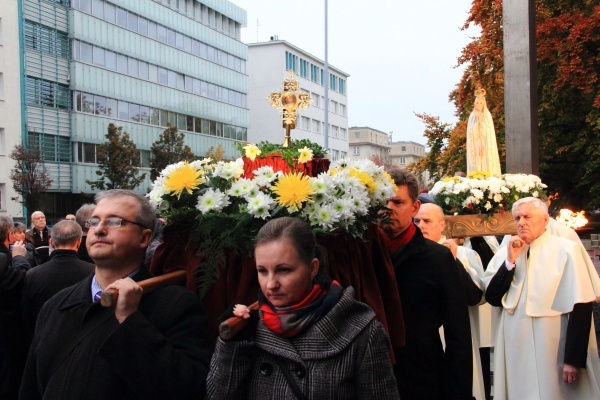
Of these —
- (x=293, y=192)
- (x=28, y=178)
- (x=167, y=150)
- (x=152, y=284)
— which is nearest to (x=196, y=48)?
(x=167, y=150)

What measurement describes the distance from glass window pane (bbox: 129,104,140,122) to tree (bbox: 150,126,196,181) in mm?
5810

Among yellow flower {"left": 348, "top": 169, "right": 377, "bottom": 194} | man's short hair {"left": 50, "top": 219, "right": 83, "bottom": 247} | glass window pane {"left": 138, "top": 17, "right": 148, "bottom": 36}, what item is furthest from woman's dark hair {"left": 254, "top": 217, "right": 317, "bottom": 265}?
glass window pane {"left": 138, "top": 17, "right": 148, "bottom": 36}

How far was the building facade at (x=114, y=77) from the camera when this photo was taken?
42.8 m

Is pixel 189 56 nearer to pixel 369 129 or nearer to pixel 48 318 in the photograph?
pixel 48 318

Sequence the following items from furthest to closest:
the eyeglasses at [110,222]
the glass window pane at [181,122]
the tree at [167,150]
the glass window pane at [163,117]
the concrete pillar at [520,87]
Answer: the glass window pane at [181,122] → the glass window pane at [163,117] → the tree at [167,150] → the concrete pillar at [520,87] → the eyeglasses at [110,222]

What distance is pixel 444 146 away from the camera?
26.7 m

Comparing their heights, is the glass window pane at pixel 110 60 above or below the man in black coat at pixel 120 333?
above

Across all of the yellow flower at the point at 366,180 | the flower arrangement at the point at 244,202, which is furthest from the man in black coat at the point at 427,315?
Answer: the flower arrangement at the point at 244,202

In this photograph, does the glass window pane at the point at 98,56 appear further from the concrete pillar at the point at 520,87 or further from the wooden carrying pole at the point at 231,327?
the wooden carrying pole at the point at 231,327

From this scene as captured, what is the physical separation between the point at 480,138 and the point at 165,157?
1398 inches

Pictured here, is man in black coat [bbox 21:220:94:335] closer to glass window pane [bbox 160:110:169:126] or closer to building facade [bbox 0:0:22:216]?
building facade [bbox 0:0:22:216]

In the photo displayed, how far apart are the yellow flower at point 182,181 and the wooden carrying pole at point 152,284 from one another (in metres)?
0.44

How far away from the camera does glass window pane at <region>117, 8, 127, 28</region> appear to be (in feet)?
159

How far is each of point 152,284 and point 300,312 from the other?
636mm
